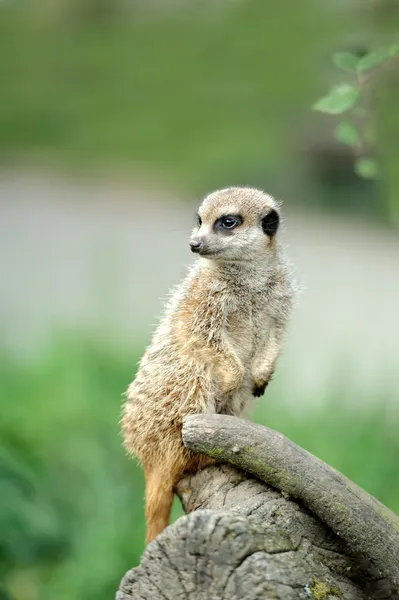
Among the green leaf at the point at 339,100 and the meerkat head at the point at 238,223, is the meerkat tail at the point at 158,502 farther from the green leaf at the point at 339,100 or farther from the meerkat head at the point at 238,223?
the green leaf at the point at 339,100

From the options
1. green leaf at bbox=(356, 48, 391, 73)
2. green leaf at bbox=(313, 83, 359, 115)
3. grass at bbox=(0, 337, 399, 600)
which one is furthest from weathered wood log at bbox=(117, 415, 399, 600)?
grass at bbox=(0, 337, 399, 600)

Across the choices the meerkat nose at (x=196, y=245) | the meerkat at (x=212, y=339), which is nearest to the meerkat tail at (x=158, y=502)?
the meerkat at (x=212, y=339)

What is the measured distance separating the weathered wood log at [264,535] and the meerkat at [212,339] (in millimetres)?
135

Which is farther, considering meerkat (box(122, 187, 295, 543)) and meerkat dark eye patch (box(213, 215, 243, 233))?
meerkat dark eye patch (box(213, 215, 243, 233))

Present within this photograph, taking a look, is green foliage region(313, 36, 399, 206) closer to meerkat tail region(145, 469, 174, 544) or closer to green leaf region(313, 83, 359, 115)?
green leaf region(313, 83, 359, 115)

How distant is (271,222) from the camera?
2.04 meters

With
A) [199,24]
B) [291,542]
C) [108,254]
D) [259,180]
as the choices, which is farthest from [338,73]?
[199,24]

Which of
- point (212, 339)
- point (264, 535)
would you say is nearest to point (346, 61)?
point (212, 339)

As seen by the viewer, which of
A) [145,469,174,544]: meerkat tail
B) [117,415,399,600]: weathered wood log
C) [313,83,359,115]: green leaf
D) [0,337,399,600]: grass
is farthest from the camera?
[0,337,399,600]: grass

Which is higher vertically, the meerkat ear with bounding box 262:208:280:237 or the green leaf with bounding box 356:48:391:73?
the green leaf with bounding box 356:48:391:73

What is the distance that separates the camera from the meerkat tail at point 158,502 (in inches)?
69.9

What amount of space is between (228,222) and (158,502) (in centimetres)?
61

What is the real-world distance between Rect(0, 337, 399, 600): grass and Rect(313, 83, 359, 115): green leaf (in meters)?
1.48

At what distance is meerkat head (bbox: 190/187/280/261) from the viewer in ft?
6.46
